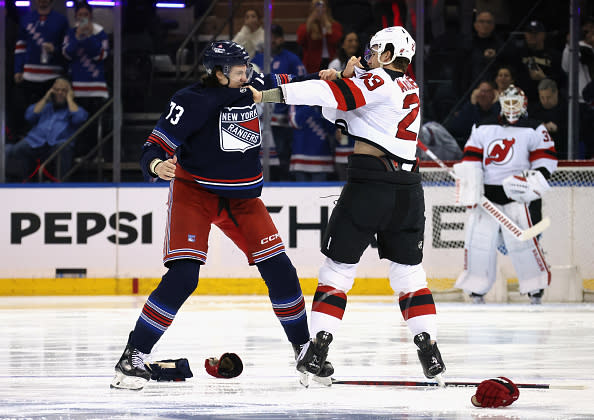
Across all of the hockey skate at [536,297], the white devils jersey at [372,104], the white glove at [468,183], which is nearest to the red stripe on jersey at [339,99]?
the white devils jersey at [372,104]

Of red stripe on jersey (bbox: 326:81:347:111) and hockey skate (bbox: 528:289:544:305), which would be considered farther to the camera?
hockey skate (bbox: 528:289:544:305)

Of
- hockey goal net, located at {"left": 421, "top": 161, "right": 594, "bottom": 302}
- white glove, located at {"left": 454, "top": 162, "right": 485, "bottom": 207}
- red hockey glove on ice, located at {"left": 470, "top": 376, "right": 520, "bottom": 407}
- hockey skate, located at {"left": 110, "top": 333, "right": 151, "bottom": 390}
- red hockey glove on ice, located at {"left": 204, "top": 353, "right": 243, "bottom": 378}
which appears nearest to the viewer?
red hockey glove on ice, located at {"left": 470, "top": 376, "right": 520, "bottom": 407}

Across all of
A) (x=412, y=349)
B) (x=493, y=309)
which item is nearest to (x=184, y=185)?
(x=412, y=349)

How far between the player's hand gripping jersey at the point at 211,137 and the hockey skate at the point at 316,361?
0.59 m

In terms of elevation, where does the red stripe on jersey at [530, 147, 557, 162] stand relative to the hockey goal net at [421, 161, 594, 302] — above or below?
above

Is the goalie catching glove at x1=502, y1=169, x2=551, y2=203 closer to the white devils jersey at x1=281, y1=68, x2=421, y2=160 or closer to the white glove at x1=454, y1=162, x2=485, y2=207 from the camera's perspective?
the white glove at x1=454, y1=162, x2=485, y2=207

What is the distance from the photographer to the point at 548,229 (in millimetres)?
8672

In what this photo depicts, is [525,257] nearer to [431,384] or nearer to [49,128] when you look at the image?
[49,128]

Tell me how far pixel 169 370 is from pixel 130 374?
24 centimetres

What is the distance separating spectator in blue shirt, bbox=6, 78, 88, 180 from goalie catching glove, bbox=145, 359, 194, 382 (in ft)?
16.8

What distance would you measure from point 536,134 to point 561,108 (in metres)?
0.74

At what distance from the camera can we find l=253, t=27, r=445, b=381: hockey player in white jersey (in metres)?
3.94

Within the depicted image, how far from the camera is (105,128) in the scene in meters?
8.97

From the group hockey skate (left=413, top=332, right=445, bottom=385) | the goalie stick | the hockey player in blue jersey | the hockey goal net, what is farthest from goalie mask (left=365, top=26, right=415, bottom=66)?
the hockey goal net
